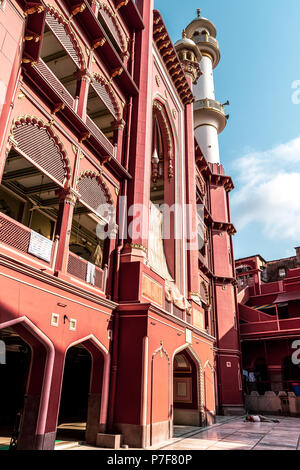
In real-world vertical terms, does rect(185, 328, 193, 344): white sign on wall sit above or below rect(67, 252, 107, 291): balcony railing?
below

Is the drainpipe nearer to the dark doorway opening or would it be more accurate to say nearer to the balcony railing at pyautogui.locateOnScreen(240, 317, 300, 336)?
the dark doorway opening

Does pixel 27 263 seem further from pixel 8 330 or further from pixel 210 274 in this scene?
pixel 210 274

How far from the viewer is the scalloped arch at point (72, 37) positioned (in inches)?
429

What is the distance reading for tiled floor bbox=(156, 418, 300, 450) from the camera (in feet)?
32.6

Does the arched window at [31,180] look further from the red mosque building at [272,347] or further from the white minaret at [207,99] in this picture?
the white minaret at [207,99]

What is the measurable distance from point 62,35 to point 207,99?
82.2ft

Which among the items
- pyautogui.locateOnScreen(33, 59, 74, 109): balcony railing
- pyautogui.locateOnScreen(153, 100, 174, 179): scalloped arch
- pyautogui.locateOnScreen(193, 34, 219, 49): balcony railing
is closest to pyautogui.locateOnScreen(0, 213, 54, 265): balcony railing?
pyautogui.locateOnScreen(33, 59, 74, 109): balcony railing

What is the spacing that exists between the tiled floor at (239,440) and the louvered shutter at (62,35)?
1261 cm

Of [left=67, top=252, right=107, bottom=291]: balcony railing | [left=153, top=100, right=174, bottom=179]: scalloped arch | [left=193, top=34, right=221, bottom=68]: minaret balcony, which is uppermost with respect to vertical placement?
[left=193, top=34, right=221, bottom=68]: minaret balcony

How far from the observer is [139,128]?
14.5 metres

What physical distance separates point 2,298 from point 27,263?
4.18 ft

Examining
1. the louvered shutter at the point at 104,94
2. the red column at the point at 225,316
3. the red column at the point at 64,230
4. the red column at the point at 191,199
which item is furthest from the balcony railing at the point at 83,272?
the red column at the point at 225,316

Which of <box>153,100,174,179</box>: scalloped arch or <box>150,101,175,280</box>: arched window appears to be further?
<box>153,100,174,179</box>: scalloped arch

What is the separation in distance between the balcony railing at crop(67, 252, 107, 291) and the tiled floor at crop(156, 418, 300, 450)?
5084 millimetres
